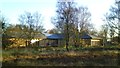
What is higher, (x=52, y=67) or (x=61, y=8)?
(x=61, y=8)

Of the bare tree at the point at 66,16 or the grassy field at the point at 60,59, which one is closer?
the grassy field at the point at 60,59

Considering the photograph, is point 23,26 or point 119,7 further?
point 23,26

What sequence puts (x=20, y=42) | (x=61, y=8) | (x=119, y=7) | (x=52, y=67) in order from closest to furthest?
(x=52, y=67) → (x=119, y=7) → (x=61, y=8) → (x=20, y=42)

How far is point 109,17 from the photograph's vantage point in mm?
36562

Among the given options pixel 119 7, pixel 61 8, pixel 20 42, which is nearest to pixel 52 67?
pixel 119 7

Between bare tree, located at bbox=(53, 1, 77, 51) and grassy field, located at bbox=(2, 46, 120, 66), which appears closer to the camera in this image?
grassy field, located at bbox=(2, 46, 120, 66)

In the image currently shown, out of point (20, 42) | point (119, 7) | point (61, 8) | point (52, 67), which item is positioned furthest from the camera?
point (20, 42)

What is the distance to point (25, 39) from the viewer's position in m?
48.9

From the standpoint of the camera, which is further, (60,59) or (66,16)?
(66,16)

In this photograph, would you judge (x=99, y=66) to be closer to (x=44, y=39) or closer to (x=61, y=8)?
(x=61, y=8)

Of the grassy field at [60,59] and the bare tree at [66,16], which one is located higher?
the bare tree at [66,16]

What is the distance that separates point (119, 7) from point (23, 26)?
69.7 feet

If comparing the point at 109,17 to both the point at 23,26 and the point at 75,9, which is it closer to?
the point at 75,9

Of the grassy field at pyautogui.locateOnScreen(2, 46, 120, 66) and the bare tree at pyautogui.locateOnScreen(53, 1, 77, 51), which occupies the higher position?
the bare tree at pyautogui.locateOnScreen(53, 1, 77, 51)
